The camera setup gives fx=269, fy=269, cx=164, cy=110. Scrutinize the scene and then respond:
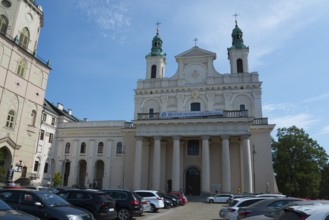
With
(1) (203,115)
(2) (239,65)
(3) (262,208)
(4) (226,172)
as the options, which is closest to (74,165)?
(1) (203,115)

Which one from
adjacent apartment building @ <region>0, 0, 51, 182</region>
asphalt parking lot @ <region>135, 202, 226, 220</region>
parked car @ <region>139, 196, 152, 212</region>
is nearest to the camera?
asphalt parking lot @ <region>135, 202, 226, 220</region>

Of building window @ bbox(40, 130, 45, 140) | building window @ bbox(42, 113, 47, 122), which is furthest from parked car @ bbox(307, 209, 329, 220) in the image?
building window @ bbox(42, 113, 47, 122)

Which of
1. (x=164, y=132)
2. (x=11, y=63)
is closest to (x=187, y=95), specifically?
(x=164, y=132)

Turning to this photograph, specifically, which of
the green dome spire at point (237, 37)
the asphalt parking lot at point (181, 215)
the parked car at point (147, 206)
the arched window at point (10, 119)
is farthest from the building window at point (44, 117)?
the green dome spire at point (237, 37)

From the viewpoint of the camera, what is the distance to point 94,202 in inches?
464

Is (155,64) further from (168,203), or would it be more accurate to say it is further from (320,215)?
(320,215)

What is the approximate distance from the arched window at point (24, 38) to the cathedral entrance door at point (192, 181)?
95.2ft

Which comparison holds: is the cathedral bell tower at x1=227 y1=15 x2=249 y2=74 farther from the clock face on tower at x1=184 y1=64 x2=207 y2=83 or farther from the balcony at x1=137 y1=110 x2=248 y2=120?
the balcony at x1=137 y1=110 x2=248 y2=120

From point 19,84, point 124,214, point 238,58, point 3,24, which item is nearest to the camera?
point 124,214

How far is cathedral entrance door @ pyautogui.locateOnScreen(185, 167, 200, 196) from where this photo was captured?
39281 millimetres

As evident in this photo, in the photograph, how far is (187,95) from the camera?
44438 millimetres

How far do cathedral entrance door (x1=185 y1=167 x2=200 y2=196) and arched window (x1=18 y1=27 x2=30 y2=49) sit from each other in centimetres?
2901

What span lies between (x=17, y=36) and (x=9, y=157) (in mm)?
15300

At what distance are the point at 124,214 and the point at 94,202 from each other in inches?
110
